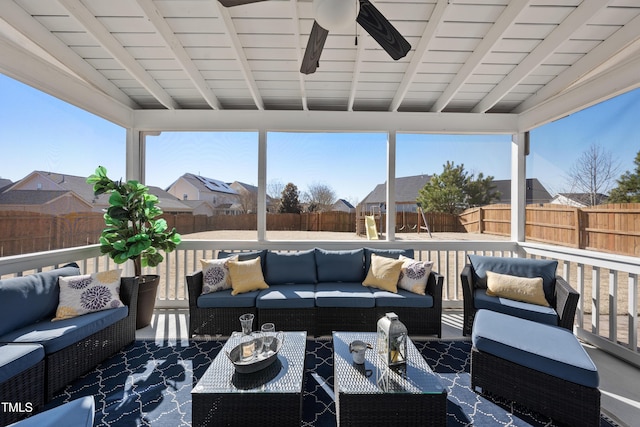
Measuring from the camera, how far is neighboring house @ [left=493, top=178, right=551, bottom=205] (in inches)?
152

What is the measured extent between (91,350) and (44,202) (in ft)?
6.13

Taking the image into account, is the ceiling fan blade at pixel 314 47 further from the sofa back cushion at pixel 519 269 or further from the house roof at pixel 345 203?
the sofa back cushion at pixel 519 269

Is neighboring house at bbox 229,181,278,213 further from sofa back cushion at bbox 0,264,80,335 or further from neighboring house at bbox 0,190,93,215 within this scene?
Result: sofa back cushion at bbox 0,264,80,335

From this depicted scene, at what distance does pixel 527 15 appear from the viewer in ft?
8.11

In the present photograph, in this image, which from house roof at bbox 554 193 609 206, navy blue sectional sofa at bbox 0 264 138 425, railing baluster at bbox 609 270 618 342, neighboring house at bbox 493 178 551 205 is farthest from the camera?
neighboring house at bbox 493 178 551 205

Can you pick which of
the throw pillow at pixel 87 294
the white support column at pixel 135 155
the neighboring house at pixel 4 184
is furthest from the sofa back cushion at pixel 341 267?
the neighboring house at pixel 4 184

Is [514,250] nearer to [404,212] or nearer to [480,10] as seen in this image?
[404,212]

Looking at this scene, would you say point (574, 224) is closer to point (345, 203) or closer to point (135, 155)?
point (345, 203)

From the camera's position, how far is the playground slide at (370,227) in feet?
14.3

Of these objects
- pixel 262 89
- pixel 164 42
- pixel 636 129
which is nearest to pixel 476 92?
pixel 636 129

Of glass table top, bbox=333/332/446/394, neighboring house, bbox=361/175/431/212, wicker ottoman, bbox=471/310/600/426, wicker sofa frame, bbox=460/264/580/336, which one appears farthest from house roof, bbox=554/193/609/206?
glass table top, bbox=333/332/446/394

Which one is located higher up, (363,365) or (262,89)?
(262,89)

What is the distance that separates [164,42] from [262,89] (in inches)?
51.1

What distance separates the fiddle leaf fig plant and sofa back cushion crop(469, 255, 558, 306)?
→ 4.05 meters
